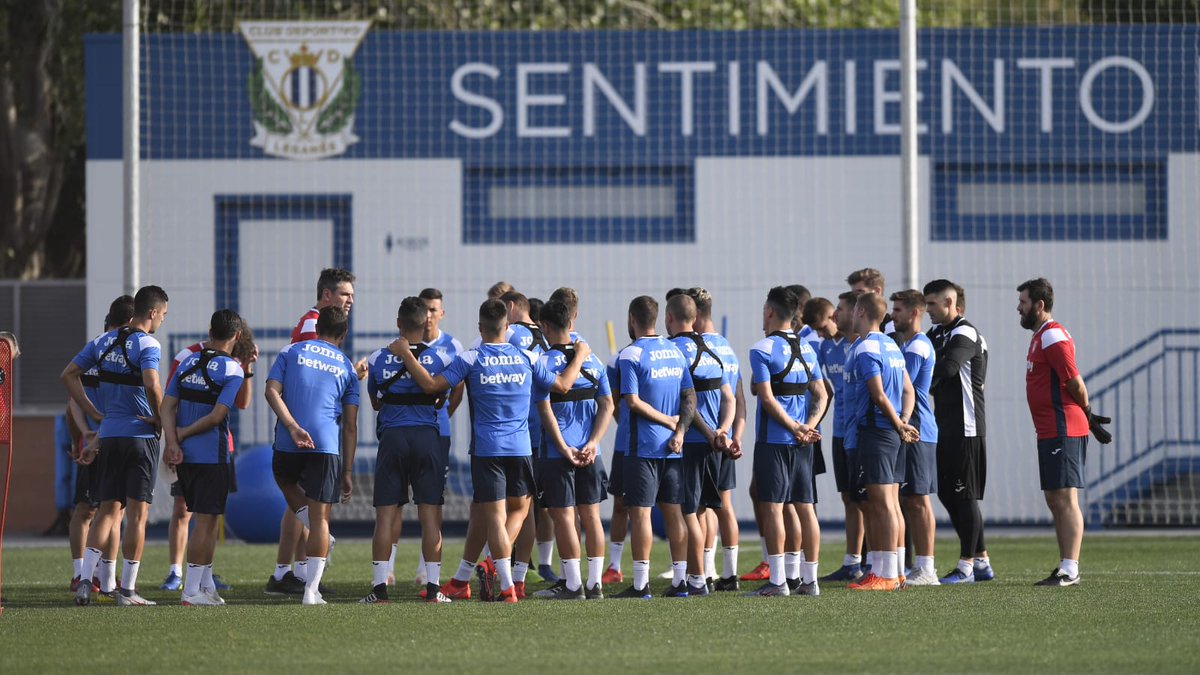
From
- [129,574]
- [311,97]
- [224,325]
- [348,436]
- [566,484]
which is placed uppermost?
[311,97]

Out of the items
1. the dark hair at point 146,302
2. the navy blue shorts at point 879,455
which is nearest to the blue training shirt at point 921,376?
the navy blue shorts at point 879,455

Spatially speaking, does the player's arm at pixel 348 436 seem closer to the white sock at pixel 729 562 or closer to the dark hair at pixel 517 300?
the dark hair at pixel 517 300

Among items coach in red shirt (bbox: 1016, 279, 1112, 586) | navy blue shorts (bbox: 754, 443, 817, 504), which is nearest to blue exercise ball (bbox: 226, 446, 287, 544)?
navy blue shorts (bbox: 754, 443, 817, 504)

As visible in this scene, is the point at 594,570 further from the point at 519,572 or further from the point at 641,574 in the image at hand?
the point at 519,572

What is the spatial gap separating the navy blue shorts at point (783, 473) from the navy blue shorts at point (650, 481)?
0.52 metres

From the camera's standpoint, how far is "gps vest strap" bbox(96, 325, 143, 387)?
31.5 feet

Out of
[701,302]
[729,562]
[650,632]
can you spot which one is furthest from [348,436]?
[729,562]

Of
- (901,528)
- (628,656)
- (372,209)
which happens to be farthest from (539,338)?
(372,209)

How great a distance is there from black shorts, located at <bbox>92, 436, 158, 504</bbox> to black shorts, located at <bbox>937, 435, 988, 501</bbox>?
5.20 metres

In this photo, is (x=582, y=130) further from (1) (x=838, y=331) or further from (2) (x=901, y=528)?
(2) (x=901, y=528)

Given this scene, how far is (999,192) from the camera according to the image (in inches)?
661

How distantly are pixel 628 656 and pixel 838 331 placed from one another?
4544 mm

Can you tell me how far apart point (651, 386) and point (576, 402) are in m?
0.49

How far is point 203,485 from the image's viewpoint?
9344mm
